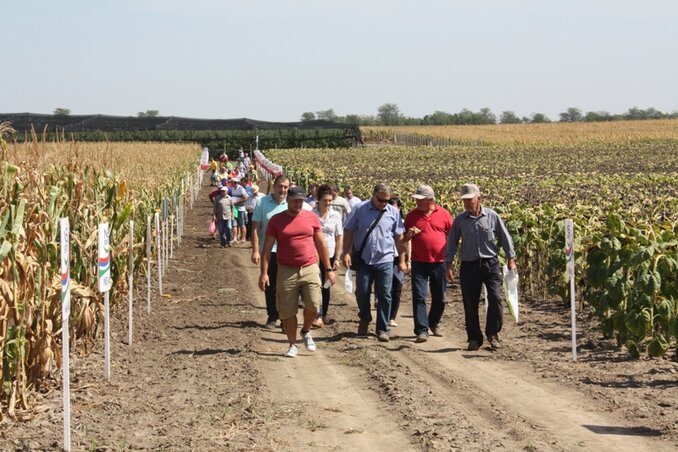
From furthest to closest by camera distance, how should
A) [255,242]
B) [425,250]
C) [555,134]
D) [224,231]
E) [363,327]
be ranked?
[555,134]
[224,231]
[363,327]
[425,250]
[255,242]

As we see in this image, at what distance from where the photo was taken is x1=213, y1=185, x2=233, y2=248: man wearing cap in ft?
81.9

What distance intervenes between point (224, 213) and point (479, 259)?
45.5 ft

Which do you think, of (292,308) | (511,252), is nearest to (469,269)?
(511,252)

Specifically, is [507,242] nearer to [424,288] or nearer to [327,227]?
[424,288]

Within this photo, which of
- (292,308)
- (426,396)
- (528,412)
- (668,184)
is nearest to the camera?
(528,412)

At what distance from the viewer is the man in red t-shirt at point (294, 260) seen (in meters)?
11.4

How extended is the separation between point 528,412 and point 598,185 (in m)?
28.8

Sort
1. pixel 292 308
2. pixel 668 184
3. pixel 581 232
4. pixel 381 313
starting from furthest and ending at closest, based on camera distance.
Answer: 1. pixel 668 184
2. pixel 581 232
3. pixel 381 313
4. pixel 292 308

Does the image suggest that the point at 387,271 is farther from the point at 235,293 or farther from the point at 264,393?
the point at 235,293

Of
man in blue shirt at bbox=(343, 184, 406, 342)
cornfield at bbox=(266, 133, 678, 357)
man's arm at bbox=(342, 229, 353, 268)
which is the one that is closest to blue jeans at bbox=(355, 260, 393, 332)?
man in blue shirt at bbox=(343, 184, 406, 342)

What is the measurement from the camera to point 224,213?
82.3 ft

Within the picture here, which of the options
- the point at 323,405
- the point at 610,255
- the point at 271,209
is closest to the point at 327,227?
the point at 271,209

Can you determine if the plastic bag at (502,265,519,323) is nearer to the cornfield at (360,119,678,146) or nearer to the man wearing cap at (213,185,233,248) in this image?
the man wearing cap at (213,185,233,248)

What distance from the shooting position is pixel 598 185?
36.5 meters
